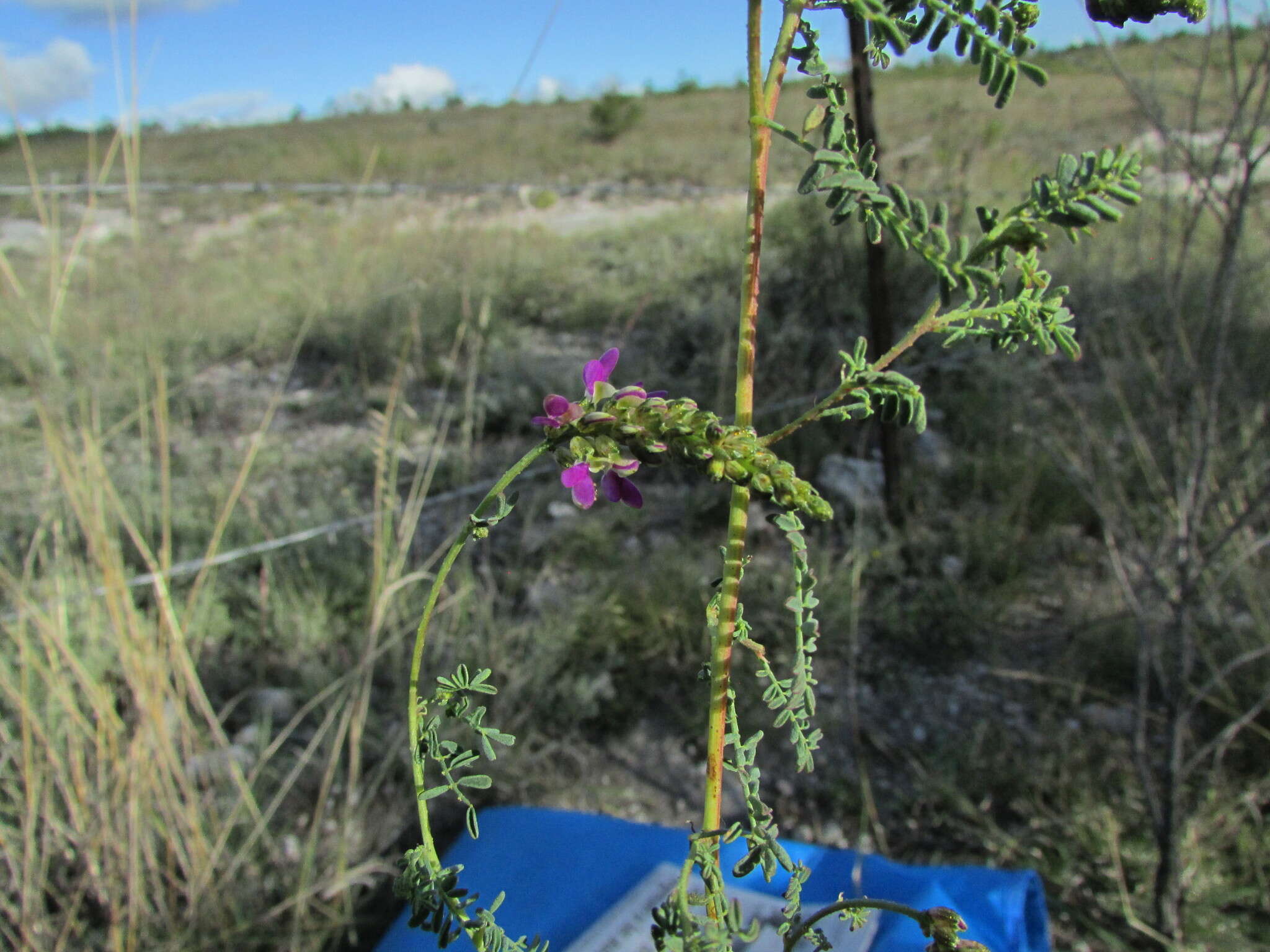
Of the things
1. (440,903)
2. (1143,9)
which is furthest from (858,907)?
(1143,9)

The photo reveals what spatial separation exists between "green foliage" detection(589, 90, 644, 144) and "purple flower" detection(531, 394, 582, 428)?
19.1 meters

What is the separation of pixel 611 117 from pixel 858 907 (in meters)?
19.5

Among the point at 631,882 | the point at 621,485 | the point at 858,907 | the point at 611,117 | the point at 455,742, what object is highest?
the point at 611,117

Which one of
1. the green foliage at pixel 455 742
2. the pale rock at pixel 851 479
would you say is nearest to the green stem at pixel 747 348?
the green foliage at pixel 455 742

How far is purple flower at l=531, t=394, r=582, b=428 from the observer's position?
40 centimetres

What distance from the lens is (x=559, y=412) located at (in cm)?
41

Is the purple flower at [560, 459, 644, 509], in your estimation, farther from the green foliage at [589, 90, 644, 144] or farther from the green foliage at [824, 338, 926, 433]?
the green foliage at [589, 90, 644, 144]

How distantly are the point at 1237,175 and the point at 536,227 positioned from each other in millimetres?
6627

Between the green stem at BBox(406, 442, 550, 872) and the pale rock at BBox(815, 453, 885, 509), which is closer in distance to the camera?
the green stem at BBox(406, 442, 550, 872)

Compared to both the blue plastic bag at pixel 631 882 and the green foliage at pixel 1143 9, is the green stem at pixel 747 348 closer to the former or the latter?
the green foliage at pixel 1143 9

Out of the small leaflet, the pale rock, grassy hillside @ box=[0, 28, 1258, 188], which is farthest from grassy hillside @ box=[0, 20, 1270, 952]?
grassy hillside @ box=[0, 28, 1258, 188]

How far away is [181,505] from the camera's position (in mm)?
2969

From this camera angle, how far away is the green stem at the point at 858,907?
0.41 m

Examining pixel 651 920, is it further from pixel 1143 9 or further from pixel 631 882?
pixel 1143 9
